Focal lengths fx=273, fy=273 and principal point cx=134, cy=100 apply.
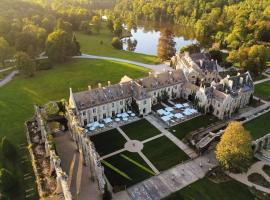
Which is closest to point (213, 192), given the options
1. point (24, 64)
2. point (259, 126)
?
point (259, 126)

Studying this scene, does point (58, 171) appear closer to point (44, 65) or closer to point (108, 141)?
point (108, 141)

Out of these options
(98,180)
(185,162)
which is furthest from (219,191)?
(98,180)

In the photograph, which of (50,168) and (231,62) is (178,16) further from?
(50,168)

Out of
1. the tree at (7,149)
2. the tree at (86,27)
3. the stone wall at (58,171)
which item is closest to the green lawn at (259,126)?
the stone wall at (58,171)

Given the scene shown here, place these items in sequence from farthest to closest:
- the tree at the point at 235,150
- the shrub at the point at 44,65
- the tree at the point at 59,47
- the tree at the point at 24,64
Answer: the tree at the point at 59,47, the shrub at the point at 44,65, the tree at the point at 24,64, the tree at the point at 235,150

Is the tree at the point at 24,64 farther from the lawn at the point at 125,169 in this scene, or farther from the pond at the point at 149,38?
the pond at the point at 149,38

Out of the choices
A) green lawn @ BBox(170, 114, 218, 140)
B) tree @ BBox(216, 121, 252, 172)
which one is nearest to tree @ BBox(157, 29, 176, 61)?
green lawn @ BBox(170, 114, 218, 140)

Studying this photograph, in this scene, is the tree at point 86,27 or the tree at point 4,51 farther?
the tree at point 86,27

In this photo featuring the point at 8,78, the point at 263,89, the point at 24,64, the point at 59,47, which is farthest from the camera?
the point at 59,47
